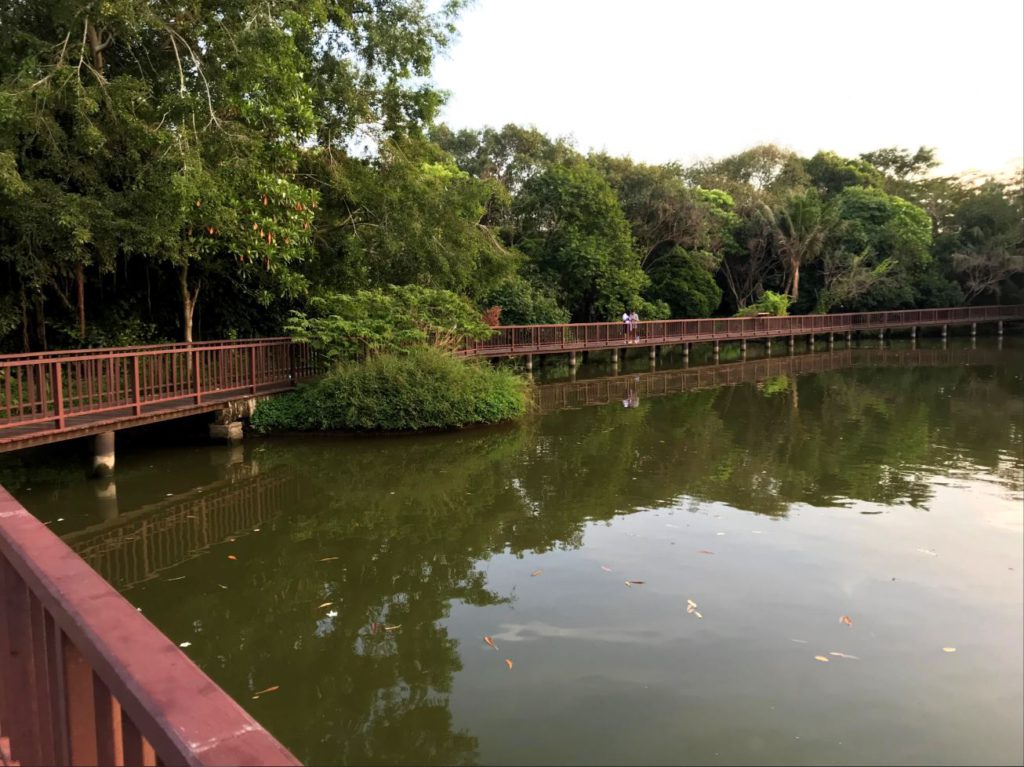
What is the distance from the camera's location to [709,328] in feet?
95.4

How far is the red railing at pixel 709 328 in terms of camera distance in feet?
71.9

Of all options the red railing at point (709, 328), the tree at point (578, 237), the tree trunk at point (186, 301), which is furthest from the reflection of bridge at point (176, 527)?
the tree at point (578, 237)

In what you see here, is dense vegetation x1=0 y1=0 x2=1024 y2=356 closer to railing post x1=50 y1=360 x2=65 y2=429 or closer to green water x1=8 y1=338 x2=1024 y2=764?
railing post x1=50 y1=360 x2=65 y2=429

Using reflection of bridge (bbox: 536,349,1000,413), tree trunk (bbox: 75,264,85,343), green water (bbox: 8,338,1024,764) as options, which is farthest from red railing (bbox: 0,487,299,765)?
reflection of bridge (bbox: 536,349,1000,413)

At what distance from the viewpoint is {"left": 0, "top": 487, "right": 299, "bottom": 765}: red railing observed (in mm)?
994

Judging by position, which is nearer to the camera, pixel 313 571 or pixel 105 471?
pixel 313 571

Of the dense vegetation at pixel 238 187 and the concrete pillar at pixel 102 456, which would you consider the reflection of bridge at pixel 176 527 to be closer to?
the concrete pillar at pixel 102 456

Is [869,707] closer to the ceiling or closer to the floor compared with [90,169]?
closer to the floor

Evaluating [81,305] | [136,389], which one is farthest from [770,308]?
[136,389]

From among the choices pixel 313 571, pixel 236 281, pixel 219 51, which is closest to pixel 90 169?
pixel 219 51

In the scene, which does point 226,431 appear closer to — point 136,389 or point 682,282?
point 136,389

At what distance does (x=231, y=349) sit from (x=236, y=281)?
11.4 ft

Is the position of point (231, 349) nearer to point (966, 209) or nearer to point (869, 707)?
point (869, 707)

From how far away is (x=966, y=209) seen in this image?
41188 millimetres
